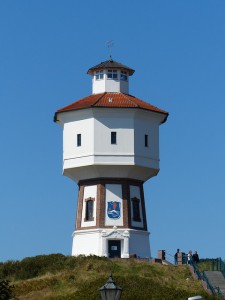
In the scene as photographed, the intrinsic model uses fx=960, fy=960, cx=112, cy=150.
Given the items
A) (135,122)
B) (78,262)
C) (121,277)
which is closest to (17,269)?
(78,262)

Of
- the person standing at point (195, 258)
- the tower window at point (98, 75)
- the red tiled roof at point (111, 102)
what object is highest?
the tower window at point (98, 75)

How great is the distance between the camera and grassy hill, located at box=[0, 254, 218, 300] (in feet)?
171

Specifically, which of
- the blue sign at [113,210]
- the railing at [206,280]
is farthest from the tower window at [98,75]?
the railing at [206,280]

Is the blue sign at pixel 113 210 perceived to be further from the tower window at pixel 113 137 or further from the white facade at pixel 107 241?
the tower window at pixel 113 137

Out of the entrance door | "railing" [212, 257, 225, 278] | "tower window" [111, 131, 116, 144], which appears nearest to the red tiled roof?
"tower window" [111, 131, 116, 144]

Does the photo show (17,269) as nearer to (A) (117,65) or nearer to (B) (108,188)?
(B) (108,188)

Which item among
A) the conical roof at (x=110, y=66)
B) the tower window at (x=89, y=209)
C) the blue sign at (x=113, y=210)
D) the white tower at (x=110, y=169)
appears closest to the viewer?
the white tower at (x=110, y=169)

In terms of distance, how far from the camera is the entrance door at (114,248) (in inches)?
2489

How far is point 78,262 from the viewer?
2302 inches

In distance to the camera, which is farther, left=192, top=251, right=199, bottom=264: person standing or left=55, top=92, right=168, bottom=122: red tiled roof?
left=55, top=92, right=168, bottom=122: red tiled roof

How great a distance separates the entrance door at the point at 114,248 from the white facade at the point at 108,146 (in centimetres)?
441

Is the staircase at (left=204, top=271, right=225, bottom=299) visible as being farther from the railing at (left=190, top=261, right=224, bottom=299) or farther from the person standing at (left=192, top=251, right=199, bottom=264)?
the person standing at (left=192, top=251, right=199, bottom=264)

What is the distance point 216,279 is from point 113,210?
394 inches

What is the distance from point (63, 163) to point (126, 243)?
23.2ft
